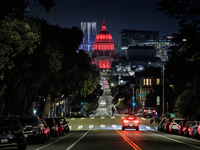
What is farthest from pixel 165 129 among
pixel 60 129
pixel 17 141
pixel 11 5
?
pixel 11 5

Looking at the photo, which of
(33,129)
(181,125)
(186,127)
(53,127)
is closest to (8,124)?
(33,129)

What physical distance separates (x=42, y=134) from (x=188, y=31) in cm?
1056

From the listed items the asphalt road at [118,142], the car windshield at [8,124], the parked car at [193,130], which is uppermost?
the car windshield at [8,124]

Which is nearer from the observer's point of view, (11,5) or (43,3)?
(11,5)

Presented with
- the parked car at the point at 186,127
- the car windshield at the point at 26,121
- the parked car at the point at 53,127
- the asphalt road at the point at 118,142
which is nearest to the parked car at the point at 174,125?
the parked car at the point at 186,127

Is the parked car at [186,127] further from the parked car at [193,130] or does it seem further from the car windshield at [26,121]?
the car windshield at [26,121]

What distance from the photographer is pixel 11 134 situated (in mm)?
20156

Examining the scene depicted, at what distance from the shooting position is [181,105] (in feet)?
196

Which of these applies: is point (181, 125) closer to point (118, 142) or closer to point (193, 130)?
point (193, 130)

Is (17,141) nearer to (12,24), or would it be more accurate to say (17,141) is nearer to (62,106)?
(12,24)

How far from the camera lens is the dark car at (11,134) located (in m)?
20.0

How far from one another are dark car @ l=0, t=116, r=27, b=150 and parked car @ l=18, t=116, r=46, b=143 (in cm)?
432

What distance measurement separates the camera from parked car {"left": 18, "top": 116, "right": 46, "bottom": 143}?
25.1 m

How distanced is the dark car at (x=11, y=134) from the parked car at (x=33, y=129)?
4319 mm
